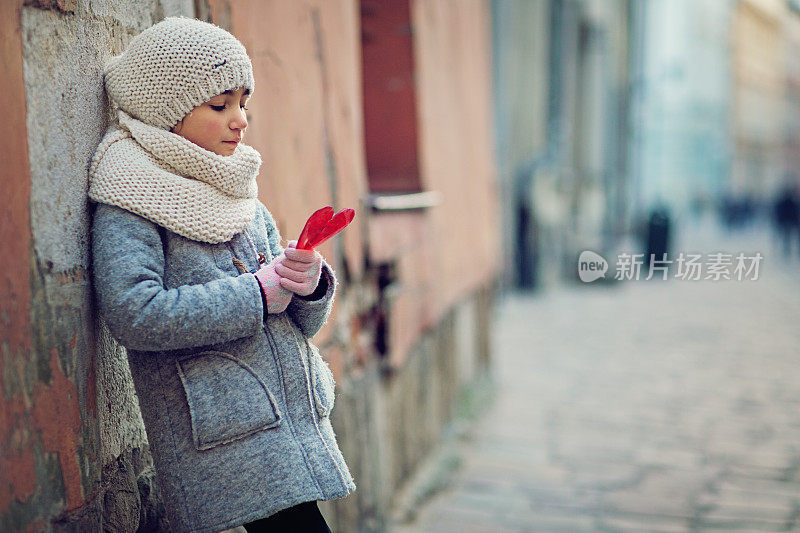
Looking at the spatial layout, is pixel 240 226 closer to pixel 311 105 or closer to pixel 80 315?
pixel 80 315

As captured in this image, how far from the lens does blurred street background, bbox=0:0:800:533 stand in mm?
1452

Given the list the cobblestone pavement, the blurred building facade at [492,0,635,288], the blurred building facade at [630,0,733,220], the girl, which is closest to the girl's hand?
the girl

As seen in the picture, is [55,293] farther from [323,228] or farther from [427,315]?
[427,315]

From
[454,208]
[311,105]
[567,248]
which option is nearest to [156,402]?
[311,105]

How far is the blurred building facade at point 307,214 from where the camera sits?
4.62 ft

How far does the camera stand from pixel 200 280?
1517 mm

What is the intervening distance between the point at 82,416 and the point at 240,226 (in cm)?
46

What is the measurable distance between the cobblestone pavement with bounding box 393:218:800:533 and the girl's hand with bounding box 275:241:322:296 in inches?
100

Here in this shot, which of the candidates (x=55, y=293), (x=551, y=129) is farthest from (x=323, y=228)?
(x=551, y=129)

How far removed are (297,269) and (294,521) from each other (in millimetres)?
506

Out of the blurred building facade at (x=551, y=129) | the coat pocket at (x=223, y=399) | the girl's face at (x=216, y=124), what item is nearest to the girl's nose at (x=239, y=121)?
the girl's face at (x=216, y=124)

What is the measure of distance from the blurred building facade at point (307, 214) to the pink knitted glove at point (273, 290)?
354 millimetres

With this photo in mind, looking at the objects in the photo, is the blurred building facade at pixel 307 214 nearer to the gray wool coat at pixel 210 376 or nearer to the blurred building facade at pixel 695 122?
the gray wool coat at pixel 210 376

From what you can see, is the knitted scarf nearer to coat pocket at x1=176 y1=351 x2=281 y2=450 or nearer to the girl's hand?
the girl's hand
